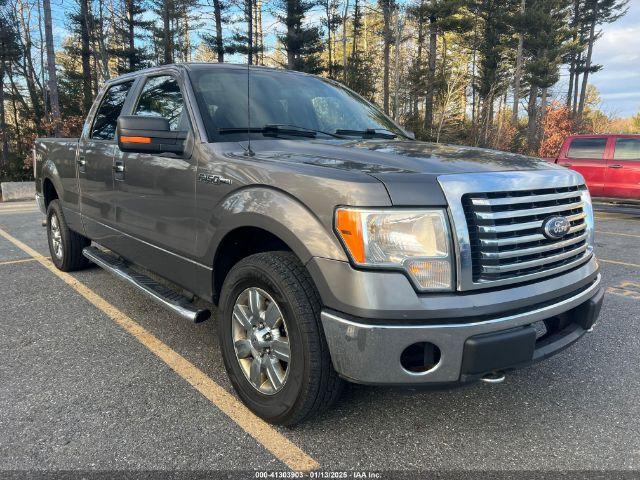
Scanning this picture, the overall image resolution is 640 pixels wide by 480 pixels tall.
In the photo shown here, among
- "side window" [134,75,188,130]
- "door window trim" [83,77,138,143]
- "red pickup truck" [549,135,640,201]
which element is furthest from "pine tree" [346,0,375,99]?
"side window" [134,75,188,130]

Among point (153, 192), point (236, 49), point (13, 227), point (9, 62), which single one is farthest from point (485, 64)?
point (153, 192)

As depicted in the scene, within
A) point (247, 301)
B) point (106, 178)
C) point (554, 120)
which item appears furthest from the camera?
point (554, 120)

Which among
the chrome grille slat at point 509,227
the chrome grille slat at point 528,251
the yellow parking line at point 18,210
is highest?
the chrome grille slat at point 509,227

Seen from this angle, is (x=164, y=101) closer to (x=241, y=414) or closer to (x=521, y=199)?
(x=241, y=414)

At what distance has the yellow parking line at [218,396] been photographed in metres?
2.21

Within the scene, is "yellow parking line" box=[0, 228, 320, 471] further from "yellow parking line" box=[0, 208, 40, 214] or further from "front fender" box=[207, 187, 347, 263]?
"yellow parking line" box=[0, 208, 40, 214]

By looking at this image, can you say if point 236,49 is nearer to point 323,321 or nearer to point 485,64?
point 485,64

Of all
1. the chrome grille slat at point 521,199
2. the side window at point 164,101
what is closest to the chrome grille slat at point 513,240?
the chrome grille slat at point 521,199

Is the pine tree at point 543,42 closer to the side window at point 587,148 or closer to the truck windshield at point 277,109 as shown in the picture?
the side window at point 587,148

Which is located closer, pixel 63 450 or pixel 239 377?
pixel 63 450

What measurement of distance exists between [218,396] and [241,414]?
25 cm

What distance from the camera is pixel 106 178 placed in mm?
3883

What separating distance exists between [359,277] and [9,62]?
30.0 meters

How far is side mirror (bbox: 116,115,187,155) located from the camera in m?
2.76
